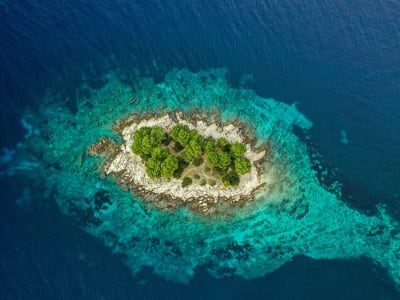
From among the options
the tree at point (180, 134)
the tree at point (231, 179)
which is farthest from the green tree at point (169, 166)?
the tree at point (231, 179)

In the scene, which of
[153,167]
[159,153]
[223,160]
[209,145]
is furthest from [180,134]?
[223,160]

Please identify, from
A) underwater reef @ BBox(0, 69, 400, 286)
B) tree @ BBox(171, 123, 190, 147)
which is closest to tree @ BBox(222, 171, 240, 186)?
underwater reef @ BBox(0, 69, 400, 286)

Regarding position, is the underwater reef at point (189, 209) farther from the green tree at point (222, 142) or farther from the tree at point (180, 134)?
the tree at point (180, 134)

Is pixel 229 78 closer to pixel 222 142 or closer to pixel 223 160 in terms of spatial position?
pixel 222 142

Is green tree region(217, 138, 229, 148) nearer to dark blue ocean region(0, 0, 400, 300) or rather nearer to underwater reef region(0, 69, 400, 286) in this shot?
underwater reef region(0, 69, 400, 286)

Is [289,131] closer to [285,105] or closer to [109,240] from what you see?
[285,105]

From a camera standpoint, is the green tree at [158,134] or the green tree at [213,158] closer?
the green tree at [213,158]

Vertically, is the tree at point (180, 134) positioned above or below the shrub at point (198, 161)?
above
